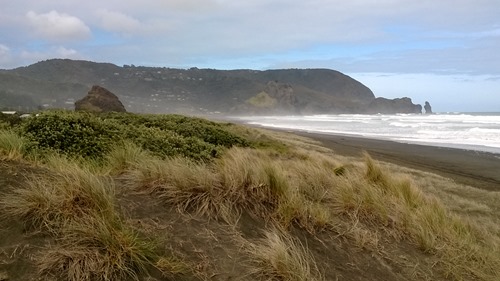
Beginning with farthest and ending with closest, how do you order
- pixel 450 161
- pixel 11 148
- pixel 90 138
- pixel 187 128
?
1. pixel 450 161
2. pixel 187 128
3. pixel 90 138
4. pixel 11 148

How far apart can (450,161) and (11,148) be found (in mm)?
23352

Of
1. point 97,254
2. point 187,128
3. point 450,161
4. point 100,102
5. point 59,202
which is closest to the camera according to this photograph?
point 97,254

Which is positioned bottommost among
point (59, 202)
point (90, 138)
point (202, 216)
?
point (202, 216)

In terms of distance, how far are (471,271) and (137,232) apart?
4706 millimetres

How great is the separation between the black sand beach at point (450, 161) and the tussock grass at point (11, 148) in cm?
1279

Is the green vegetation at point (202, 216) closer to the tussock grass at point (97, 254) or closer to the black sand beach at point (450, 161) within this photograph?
the tussock grass at point (97, 254)

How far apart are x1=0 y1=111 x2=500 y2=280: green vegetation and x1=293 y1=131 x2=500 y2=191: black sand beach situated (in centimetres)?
957

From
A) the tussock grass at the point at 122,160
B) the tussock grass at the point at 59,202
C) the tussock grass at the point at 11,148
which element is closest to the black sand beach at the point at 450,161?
the tussock grass at the point at 122,160

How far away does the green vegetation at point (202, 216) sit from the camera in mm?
3863

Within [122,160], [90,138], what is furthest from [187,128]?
[122,160]

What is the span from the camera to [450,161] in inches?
937

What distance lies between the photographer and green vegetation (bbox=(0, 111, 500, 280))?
386 cm

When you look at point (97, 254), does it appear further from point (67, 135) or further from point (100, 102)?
point (100, 102)

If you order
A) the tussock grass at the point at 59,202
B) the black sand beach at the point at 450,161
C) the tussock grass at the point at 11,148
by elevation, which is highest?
the tussock grass at the point at 11,148
